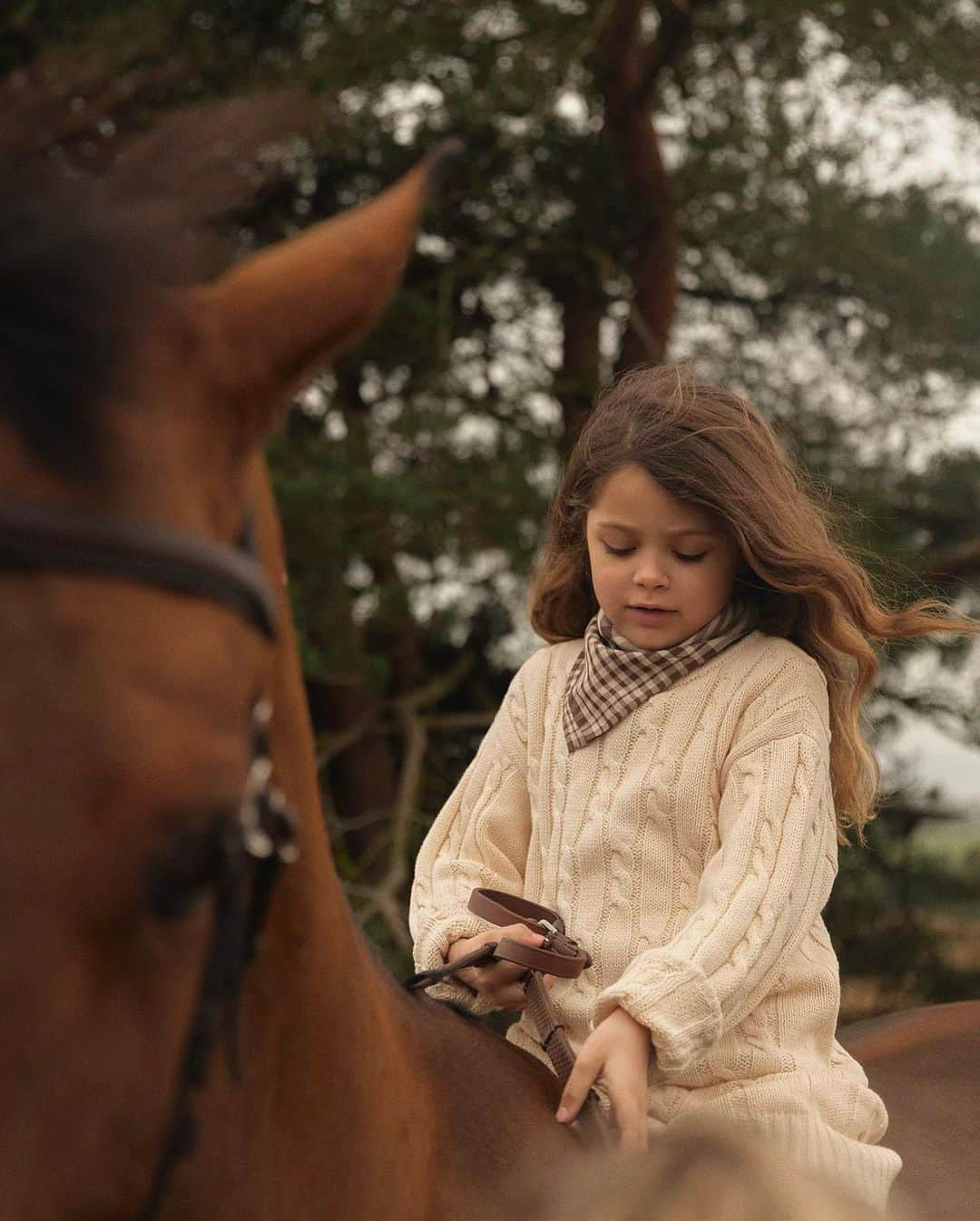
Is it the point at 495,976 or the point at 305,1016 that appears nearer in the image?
the point at 305,1016

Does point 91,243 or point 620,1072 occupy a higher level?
point 91,243

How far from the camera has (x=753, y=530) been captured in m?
1.82

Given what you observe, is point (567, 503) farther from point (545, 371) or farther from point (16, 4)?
point (545, 371)

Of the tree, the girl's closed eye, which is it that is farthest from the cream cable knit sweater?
the tree

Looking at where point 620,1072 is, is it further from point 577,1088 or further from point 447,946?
point 447,946

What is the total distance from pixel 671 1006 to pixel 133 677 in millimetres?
866

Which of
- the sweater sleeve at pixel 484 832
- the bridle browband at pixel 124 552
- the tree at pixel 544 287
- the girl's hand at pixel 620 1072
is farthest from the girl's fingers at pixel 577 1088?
the tree at pixel 544 287

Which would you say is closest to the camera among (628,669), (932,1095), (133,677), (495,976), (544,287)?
(133,677)

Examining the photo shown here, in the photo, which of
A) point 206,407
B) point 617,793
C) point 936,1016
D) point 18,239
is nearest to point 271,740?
point 206,407

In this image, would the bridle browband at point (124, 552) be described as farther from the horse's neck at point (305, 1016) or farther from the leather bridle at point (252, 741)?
the horse's neck at point (305, 1016)

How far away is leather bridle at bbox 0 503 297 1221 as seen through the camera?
840 mm

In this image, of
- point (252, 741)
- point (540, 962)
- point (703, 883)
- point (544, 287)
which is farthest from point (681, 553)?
point (544, 287)

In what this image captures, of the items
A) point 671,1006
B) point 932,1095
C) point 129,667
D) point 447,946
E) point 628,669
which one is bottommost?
point 932,1095

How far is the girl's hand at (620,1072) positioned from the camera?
151 cm
